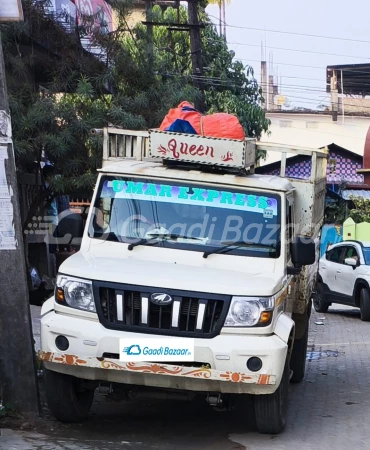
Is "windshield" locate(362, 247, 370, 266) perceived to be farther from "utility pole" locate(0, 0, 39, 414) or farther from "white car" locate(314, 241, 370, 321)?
"utility pole" locate(0, 0, 39, 414)

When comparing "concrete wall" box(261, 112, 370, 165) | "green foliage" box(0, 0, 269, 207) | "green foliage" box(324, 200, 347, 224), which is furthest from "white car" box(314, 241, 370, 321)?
"concrete wall" box(261, 112, 370, 165)

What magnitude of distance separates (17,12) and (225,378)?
10.9ft

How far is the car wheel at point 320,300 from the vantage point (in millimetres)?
19422

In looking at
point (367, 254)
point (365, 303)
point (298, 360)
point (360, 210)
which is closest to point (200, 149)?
point (298, 360)

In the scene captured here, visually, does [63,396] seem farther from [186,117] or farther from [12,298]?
[186,117]

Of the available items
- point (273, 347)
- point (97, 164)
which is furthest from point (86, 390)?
point (97, 164)

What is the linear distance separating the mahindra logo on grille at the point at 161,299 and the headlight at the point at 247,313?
448mm

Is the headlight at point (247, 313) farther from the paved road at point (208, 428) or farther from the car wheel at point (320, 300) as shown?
the car wheel at point (320, 300)

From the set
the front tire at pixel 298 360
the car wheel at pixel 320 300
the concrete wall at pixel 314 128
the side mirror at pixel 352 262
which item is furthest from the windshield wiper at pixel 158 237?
the concrete wall at pixel 314 128

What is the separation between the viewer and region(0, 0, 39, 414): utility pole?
270 inches

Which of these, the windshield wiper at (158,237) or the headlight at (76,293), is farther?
the windshield wiper at (158,237)

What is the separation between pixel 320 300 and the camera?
771 inches

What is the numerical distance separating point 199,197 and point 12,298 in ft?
5.86

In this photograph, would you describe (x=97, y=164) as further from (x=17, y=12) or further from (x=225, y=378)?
(x=225, y=378)
